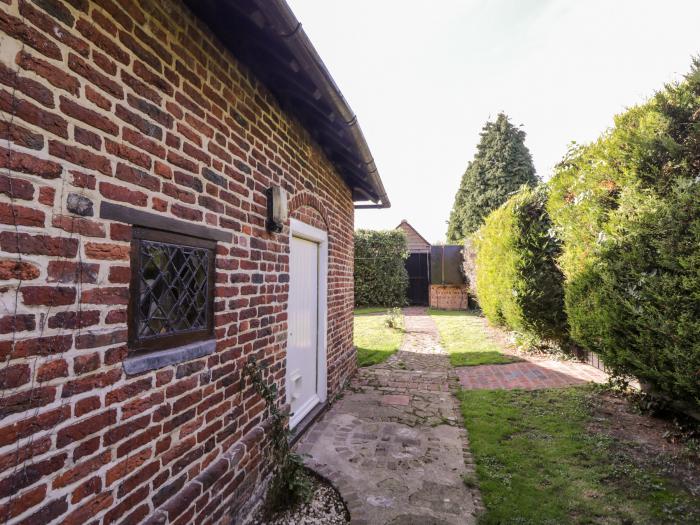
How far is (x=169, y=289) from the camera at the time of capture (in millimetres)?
1962

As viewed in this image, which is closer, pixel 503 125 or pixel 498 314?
pixel 498 314

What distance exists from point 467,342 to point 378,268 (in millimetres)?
7026

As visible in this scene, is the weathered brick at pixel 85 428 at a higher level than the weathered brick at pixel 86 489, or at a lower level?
higher

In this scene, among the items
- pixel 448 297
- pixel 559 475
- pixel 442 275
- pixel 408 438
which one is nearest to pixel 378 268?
pixel 442 275

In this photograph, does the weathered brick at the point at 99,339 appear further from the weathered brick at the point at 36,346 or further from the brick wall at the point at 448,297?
the brick wall at the point at 448,297

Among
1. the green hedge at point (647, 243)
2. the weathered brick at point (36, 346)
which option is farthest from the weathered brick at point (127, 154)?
the green hedge at point (647, 243)

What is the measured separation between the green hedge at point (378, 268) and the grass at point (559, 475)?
1093cm

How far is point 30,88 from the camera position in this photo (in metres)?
1.23

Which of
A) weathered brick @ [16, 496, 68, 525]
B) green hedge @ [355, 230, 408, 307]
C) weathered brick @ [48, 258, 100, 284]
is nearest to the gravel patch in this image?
weathered brick @ [16, 496, 68, 525]

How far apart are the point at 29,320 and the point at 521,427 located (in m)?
4.44

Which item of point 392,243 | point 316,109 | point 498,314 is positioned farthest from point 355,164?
point 392,243

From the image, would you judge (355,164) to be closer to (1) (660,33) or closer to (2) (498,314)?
(1) (660,33)

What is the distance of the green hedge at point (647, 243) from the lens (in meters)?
3.29

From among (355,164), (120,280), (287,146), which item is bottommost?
(120,280)
